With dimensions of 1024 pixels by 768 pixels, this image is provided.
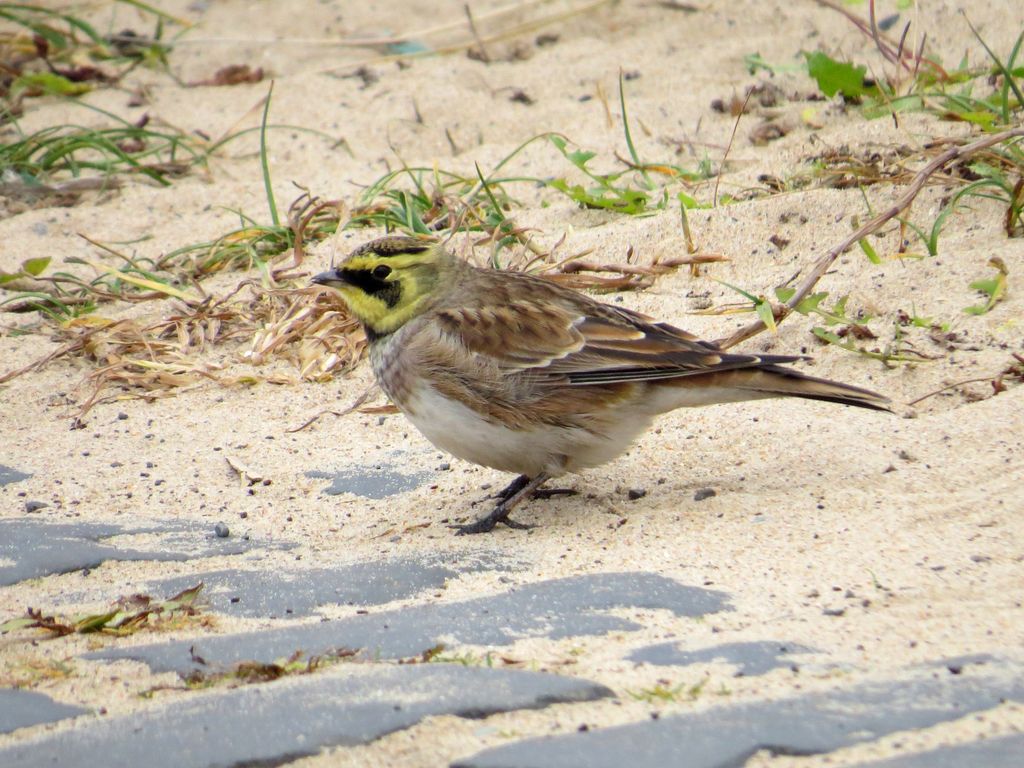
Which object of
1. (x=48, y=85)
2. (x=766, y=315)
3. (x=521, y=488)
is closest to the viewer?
(x=521, y=488)

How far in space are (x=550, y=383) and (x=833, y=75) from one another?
369 cm

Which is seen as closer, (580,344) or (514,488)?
(580,344)

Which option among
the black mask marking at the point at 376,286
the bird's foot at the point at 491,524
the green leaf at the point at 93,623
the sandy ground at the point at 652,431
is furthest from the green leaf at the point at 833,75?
the green leaf at the point at 93,623

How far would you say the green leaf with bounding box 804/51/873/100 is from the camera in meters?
7.61

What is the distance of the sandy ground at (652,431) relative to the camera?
3.61 metres

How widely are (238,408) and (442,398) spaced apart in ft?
5.50

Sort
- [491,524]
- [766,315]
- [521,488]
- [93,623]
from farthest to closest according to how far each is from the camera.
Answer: [766,315]
[521,488]
[491,524]
[93,623]

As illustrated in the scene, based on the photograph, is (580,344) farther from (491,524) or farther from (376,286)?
(376,286)

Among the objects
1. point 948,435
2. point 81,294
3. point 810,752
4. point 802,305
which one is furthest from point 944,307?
point 81,294

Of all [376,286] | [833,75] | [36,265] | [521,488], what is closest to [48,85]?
[36,265]

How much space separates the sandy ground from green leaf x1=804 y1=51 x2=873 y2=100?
0.28 meters

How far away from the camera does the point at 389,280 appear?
5.34m

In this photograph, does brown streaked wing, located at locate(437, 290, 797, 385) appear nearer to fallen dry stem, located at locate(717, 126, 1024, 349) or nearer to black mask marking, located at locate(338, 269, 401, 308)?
black mask marking, located at locate(338, 269, 401, 308)

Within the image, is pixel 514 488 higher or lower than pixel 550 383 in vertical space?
lower
